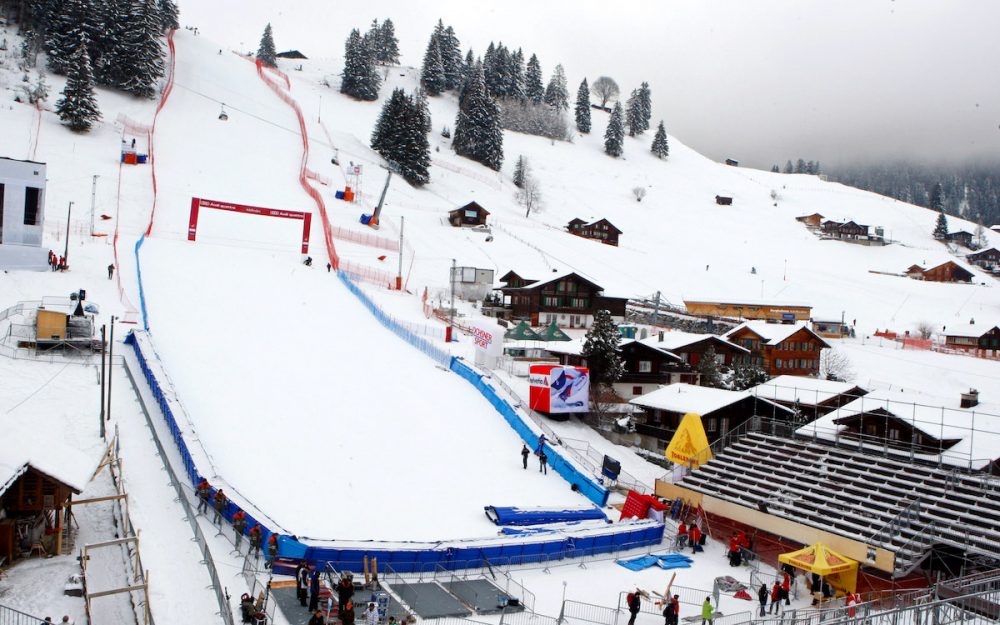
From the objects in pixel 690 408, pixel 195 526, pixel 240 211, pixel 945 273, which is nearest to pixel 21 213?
pixel 195 526

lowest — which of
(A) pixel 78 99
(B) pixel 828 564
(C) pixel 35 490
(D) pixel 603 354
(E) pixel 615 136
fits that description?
(B) pixel 828 564

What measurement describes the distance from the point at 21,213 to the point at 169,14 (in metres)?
74.1

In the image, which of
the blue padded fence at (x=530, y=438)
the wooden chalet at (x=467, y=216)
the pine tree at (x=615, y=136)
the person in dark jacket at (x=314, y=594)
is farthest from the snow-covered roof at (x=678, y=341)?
the pine tree at (x=615, y=136)

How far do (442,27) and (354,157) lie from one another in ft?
171

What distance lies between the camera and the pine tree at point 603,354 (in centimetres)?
3331

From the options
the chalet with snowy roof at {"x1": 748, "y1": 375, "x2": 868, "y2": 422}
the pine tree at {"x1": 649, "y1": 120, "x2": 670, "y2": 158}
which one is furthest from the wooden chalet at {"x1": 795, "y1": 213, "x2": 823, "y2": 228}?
the chalet with snowy roof at {"x1": 748, "y1": 375, "x2": 868, "y2": 422}

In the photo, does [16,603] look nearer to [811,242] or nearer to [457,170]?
[457,170]

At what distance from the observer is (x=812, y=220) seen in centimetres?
10769

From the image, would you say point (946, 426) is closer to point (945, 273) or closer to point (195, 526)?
point (195, 526)

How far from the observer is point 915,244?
352 feet

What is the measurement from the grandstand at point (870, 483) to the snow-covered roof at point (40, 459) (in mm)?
16077

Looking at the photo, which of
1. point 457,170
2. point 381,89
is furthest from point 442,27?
point 457,170

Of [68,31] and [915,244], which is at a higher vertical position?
[68,31]

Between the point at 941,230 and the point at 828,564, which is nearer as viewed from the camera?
the point at 828,564
